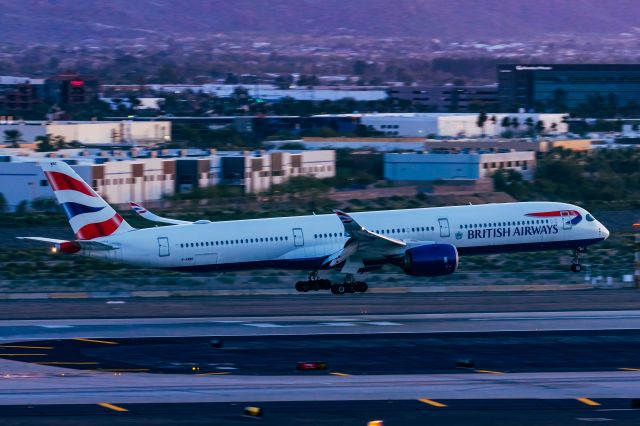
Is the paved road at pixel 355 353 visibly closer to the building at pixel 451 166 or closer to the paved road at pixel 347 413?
the paved road at pixel 347 413

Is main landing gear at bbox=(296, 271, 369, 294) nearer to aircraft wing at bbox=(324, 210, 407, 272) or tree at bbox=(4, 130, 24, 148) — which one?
aircraft wing at bbox=(324, 210, 407, 272)

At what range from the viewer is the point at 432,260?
5284 cm

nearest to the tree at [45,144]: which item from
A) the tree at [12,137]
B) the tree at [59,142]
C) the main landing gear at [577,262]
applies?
the tree at [59,142]

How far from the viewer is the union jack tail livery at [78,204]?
5325cm

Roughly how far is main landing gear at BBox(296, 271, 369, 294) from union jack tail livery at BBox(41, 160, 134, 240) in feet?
27.3

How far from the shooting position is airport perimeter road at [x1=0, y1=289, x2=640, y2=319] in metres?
50.3

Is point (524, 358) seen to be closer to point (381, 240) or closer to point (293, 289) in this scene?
point (381, 240)

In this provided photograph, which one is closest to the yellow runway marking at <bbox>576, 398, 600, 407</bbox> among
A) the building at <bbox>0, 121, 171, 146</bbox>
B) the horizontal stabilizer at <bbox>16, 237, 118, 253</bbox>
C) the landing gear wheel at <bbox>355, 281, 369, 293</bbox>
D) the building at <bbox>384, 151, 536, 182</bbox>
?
the landing gear wheel at <bbox>355, 281, 369, 293</bbox>

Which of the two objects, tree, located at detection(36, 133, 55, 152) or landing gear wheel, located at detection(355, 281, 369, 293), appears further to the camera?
tree, located at detection(36, 133, 55, 152)

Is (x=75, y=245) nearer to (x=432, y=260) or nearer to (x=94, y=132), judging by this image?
(x=432, y=260)

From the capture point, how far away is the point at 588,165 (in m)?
121

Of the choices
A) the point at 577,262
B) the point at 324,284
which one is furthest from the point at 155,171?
the point at 324,284

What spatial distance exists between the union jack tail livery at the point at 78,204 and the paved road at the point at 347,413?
22579mm

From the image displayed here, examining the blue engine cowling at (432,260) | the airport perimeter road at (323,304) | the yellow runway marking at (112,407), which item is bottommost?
the airport perimeter road at (323,304)
